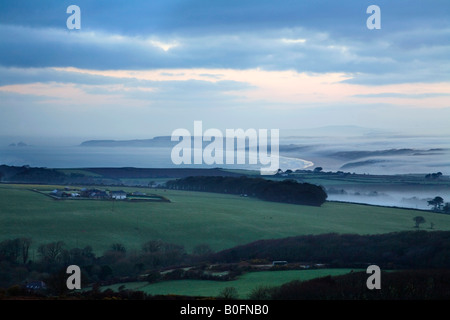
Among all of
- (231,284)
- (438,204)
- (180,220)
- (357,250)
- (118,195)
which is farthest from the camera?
(118,195)

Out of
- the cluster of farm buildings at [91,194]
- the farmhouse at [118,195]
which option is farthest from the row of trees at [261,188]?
the farmhouse at [118,195]

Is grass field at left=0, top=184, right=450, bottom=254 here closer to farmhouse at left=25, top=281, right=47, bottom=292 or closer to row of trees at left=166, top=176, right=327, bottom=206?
row of trees at left=166, top=176, right=327, bottom=206

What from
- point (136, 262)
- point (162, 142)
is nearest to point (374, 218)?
point (136, 262)

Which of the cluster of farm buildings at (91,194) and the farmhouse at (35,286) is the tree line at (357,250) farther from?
the cluster of farm buildings at (91,194)

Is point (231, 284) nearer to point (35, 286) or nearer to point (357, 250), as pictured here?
point (35, 286)

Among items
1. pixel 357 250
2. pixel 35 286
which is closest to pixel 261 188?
pixel 357 250
